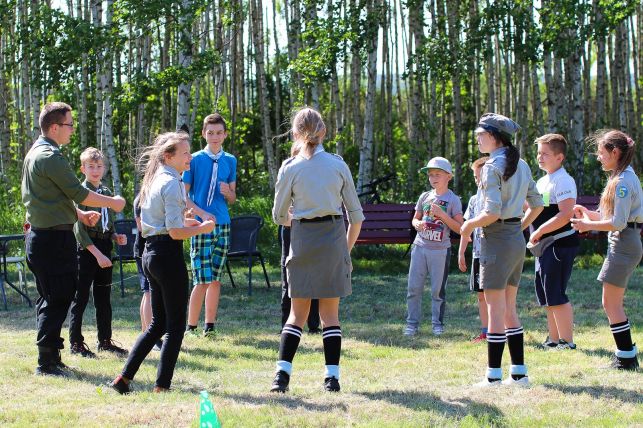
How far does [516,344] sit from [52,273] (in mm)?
3052

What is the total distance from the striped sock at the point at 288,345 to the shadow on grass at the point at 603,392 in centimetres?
157

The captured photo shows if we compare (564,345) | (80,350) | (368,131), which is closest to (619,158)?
(564,345)

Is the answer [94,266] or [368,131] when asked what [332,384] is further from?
[368,131]

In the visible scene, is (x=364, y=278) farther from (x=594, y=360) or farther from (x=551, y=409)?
(x=551, y=409)

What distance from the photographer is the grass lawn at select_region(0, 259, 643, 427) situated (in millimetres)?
5102

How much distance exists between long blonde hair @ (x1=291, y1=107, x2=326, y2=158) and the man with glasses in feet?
4.73

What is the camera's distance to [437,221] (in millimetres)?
8203

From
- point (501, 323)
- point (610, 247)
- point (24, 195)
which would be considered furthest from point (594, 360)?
point (24, 195)

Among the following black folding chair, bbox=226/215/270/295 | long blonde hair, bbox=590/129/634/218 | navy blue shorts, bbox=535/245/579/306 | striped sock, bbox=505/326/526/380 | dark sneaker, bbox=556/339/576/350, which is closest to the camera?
striped sock, bbox=505/326/526/380

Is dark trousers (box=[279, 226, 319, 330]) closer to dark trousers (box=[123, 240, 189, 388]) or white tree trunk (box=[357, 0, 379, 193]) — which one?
dark trousers (box=[123, 240, 189, 388])

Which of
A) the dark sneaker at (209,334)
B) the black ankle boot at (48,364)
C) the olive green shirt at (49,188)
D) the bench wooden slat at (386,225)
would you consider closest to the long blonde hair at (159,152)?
the olive green shirt at (49,188)

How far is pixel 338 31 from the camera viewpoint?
1452cm

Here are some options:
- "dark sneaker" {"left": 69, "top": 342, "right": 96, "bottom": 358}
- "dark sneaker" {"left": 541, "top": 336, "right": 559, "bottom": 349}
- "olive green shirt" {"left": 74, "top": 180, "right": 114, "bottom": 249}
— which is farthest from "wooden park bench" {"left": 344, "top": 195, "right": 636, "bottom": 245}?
"dark sneaker" {"left": 69, "top": 342, "right": 96, "bottom": 358}

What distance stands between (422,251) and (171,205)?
11.1 ft
